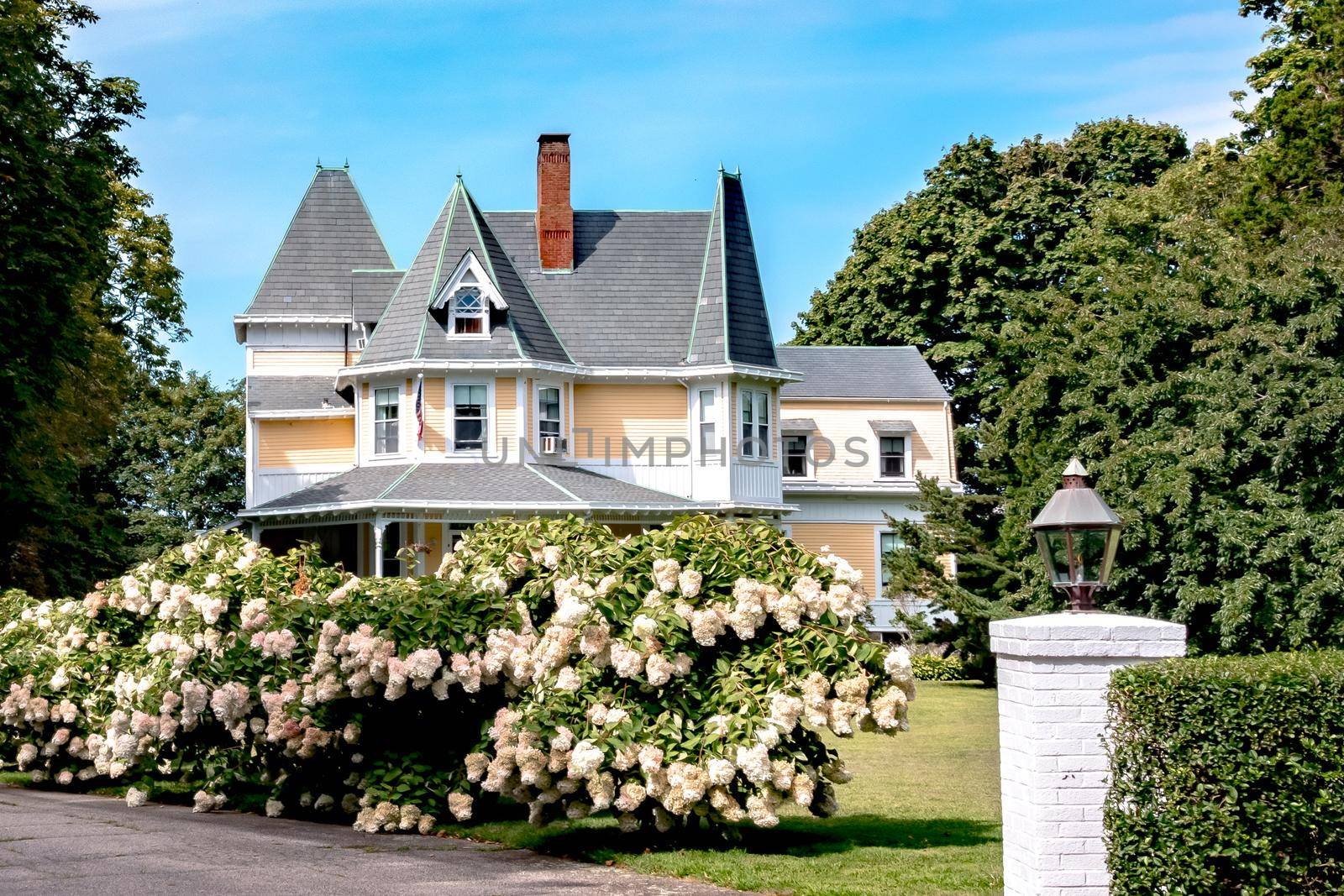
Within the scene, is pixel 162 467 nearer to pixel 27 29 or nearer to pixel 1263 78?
pixel 27 29

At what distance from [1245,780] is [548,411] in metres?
24.9

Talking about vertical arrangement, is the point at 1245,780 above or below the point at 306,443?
below

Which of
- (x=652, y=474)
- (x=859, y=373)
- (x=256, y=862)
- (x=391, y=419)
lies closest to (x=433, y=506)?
(x=391, y=419)

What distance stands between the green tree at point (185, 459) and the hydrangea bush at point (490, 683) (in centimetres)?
4150

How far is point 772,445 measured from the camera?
32438 mm

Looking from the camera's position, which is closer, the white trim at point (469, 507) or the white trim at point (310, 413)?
the white trim at point (469, 507)

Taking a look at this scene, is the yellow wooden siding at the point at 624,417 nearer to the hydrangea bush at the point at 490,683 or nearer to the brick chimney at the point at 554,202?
the brick chimney at the point at 554,202

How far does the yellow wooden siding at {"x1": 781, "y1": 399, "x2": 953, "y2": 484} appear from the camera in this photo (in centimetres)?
4066

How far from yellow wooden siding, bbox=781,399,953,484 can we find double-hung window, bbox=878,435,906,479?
220 mm

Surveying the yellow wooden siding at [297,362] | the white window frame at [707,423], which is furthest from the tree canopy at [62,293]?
the white window frame at [707,423]

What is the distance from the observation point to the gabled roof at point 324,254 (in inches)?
1339

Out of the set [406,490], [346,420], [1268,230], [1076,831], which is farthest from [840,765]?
[346,420]

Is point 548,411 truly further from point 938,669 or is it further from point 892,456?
point 892,456

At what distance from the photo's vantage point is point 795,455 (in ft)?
133
